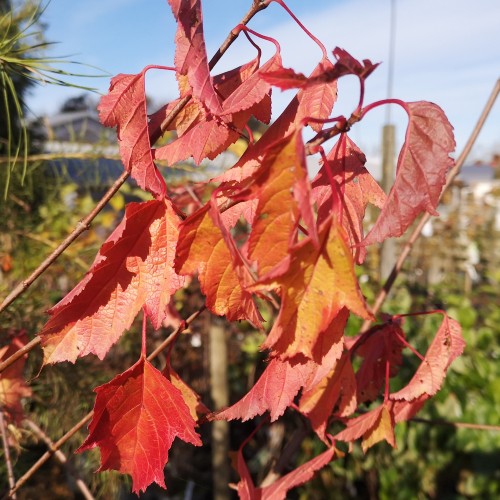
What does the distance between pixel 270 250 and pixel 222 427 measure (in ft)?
4.31

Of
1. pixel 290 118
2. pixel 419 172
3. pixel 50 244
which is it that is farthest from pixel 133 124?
pixel 50 244

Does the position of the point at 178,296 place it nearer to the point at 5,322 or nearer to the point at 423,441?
the point at 5,322

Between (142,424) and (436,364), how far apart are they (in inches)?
12.3

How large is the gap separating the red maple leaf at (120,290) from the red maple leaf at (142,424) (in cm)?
5

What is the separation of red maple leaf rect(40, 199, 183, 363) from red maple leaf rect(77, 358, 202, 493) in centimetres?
5

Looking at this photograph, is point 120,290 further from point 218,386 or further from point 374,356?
point 218,386

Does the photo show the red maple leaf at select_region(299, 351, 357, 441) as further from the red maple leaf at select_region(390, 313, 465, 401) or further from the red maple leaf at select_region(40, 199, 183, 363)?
the red maple leaf at select_region(40, 199, 183, 363)

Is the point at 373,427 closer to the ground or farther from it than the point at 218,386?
farther from it

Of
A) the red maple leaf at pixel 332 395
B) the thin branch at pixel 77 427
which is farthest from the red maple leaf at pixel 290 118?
the red maple leaf at pixel 332 395

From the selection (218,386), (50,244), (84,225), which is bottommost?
(218,386)

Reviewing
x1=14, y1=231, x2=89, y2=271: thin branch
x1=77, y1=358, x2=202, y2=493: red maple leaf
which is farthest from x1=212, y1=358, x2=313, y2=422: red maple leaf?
x1=14, y1=231, x2=89, y2=271: thin branch

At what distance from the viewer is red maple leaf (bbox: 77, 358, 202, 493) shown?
503mm

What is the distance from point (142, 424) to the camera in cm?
51

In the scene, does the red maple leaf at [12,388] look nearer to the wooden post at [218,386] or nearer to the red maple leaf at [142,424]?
the red maple leaf at [142,424]
